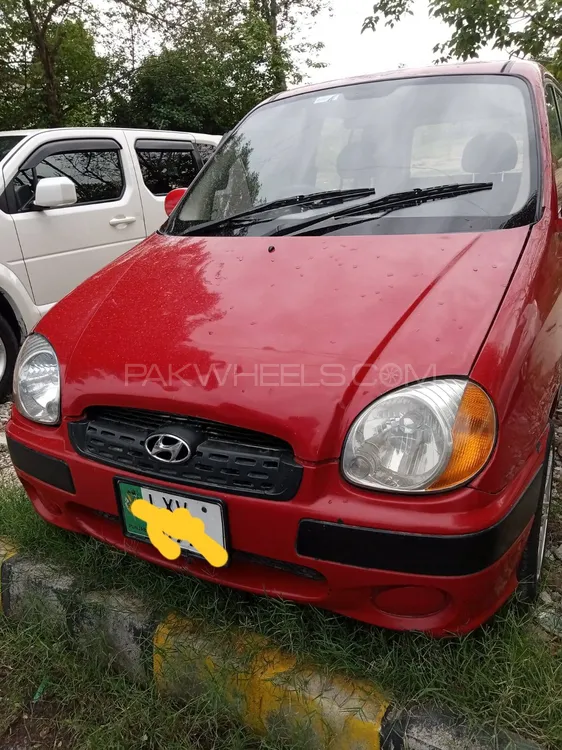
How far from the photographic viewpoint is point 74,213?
4164 millimetres

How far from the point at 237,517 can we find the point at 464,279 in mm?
863

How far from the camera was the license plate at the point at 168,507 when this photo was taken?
144 cm

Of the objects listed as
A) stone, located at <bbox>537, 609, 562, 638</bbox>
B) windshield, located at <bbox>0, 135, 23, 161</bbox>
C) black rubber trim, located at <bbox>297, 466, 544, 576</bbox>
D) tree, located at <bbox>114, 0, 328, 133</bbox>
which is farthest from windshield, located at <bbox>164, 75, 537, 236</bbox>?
tree, located at <bbox>114, 0, 328, 133</bbox>

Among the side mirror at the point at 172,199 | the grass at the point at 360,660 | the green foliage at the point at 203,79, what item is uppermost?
the green foliage at the point at 203,79

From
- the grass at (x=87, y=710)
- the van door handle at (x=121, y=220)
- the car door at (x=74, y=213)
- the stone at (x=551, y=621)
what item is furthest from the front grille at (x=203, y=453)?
the van door handle at (x=121, y=220)

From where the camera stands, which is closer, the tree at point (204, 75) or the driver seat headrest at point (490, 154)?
the driver seat headrest at point (490, 154)

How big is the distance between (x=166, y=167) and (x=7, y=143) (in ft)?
4.43

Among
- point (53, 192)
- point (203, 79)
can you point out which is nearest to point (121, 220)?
point (53, 192)

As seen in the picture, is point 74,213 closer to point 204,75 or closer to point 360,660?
point 360,660

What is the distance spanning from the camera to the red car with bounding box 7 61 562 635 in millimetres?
1321

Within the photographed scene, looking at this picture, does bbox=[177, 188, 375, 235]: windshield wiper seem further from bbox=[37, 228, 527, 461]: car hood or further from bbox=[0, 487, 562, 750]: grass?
bbox=[0, 487, 562, 750]: grass

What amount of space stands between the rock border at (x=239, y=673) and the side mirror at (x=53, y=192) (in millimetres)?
2437

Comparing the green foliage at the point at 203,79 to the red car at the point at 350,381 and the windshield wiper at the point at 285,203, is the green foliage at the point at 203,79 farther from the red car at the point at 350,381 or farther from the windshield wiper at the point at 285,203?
the red car at the point at 350,381

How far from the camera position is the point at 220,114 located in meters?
12.7
